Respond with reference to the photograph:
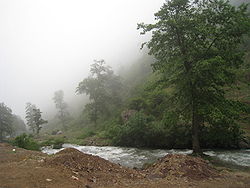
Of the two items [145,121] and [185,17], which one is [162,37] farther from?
[145,121]

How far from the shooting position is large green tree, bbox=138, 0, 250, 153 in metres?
16.7

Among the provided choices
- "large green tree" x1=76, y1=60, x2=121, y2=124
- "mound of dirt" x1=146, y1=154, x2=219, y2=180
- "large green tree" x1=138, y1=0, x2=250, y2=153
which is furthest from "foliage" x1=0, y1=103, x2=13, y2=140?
"mound of dirt" x1=146, y1=154, x2=219, y2=180

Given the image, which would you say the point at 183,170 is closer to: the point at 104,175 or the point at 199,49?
the point at 104,175

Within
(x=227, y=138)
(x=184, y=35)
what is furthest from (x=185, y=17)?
(x=227, y=138)

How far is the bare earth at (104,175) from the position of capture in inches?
358

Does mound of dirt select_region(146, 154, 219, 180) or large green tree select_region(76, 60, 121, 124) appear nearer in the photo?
mound of dirt select_region(146, 154, 219, 180)

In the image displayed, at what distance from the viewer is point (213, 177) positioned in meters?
11.9

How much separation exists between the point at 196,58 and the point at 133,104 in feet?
89.4

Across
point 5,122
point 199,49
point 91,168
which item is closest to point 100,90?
point 5,122

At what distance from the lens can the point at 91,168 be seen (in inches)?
501

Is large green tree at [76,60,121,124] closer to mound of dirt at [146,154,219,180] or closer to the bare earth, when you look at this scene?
the bare earth

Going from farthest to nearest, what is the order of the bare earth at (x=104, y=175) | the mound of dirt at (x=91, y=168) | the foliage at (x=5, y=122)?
the foliage at (x=5, y=122)
the mound of dirt at (x=91, y=168)
the bare earth at (x=104, y=175)

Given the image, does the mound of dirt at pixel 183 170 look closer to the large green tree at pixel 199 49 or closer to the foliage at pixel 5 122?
the large green tree at pixel 199 49

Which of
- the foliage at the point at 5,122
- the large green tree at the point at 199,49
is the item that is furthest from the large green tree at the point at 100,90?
the large green tree at the point at 199,49
